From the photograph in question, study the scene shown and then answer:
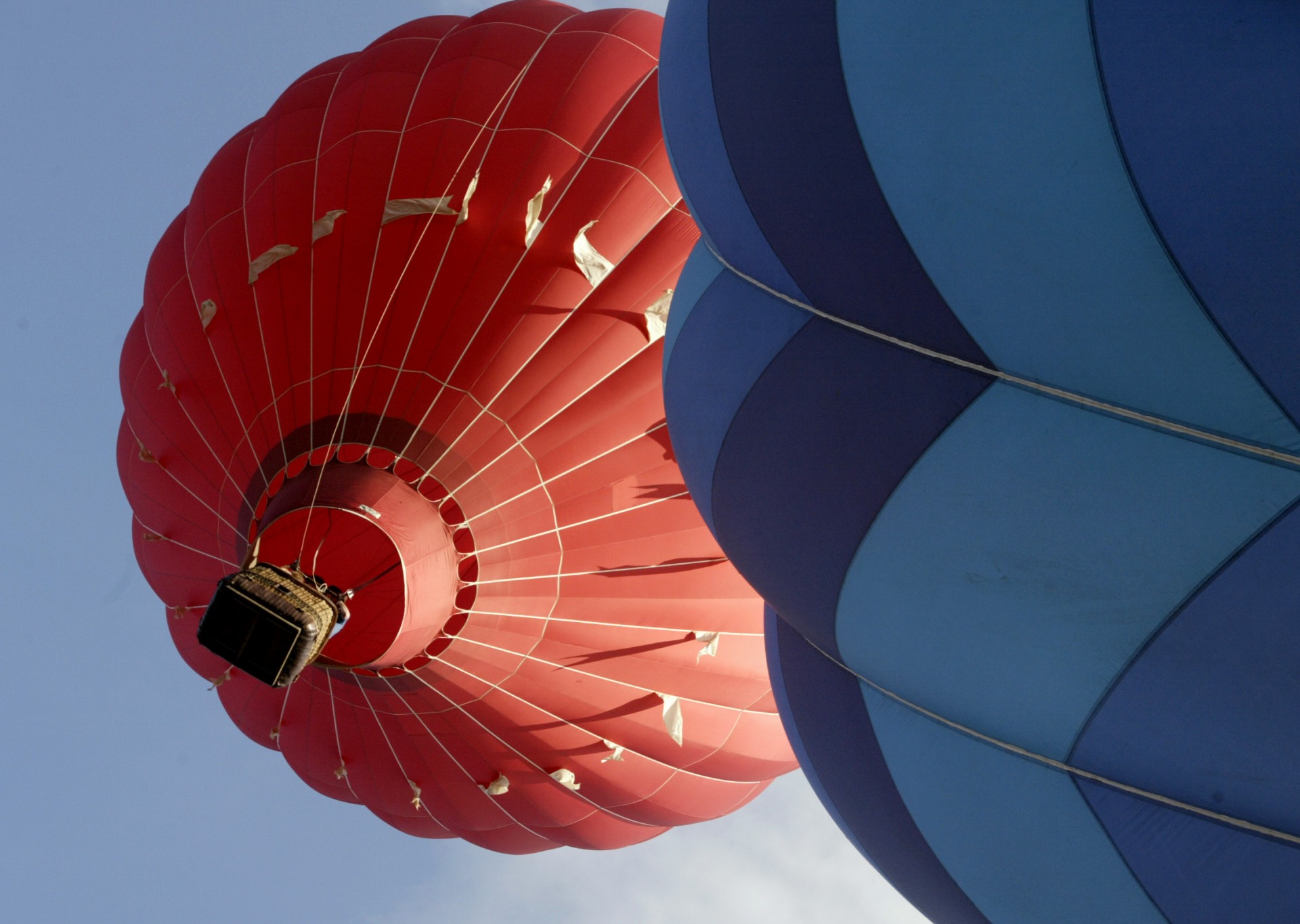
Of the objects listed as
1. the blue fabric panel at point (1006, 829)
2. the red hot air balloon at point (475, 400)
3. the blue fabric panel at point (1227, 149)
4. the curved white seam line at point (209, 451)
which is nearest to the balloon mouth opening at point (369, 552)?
the red hot air balloon at point (475, 400)

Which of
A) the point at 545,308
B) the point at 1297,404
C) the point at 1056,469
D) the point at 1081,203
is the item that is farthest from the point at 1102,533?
the point at 545,308

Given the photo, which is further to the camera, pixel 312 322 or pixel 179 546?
pixel 179 546

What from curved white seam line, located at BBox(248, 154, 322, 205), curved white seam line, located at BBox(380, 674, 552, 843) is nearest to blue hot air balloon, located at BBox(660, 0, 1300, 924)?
curved white seam line, located at BBox(248, 154, 322, 205)

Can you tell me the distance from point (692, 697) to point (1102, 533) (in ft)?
10.4

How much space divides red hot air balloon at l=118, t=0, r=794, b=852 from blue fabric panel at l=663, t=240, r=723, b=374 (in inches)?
32.7

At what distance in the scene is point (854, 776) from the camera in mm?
3682

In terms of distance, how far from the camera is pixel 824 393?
3062mm

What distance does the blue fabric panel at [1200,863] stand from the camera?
2.51m

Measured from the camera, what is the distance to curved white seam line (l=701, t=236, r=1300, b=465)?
7.50 ft

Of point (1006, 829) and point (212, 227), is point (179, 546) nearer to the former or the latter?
point (212, 227)

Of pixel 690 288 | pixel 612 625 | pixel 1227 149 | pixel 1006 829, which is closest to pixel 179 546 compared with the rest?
pixel 612 625

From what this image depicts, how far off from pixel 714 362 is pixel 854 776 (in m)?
1.53

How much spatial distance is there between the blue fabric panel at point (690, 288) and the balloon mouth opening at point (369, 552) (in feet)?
4.74

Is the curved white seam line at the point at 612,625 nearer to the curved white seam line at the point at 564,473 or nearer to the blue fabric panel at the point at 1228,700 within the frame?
the curved white seam line at the point at 564,473
